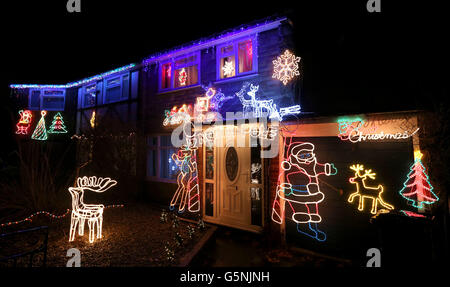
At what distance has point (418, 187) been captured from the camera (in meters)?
3.84

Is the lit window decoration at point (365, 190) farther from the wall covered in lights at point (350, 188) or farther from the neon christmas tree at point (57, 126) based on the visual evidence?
the neon christmas tree at point (57, 126)

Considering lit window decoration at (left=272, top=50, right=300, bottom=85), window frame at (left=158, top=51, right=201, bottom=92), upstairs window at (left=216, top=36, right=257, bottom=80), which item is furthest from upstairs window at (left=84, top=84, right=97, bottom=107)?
lit window decoration at (left=272, top=50, right=300, bottom=85)

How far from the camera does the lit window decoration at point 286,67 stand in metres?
5.41

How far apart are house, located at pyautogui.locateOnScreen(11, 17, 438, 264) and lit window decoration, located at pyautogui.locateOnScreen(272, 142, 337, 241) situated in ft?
0.08

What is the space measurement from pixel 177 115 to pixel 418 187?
6844 mm

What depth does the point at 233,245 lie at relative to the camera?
5.04 metres

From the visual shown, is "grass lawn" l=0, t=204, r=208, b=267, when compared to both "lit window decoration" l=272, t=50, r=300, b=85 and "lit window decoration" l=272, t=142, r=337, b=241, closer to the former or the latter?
"lit window decoration" l=272, t=142, r=337, b=241

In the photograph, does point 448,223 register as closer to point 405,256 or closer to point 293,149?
point 405,256

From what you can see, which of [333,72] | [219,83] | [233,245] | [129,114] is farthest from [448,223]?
[129,114]

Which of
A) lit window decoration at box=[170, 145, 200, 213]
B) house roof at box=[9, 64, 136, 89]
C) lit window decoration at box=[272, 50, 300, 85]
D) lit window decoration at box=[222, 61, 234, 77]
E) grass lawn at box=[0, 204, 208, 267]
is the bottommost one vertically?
grass lawn at box=[0, 204, 208, 267]

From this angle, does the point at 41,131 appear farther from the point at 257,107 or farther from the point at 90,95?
the point at 257,107

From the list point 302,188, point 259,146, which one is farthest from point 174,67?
point 302,188

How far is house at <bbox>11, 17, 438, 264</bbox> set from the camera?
429cm
